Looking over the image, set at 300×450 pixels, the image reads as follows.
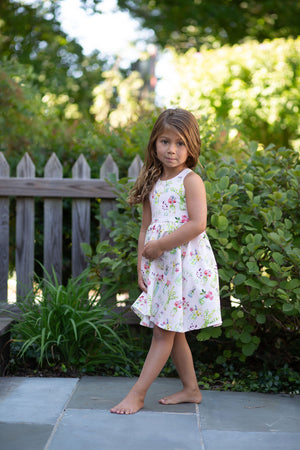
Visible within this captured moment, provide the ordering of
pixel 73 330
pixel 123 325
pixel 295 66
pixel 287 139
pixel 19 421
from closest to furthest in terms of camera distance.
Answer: pixel 19 421
pixel 73 330
pixel 123 325
pixel 295 66
pixel 287 139

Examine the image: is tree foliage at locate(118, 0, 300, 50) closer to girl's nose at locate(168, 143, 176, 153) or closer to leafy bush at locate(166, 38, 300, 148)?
leafy bush at locate(166, 38, 300, 148)

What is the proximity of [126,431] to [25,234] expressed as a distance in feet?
7.34

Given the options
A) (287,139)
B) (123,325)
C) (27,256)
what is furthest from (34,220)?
(287,139)

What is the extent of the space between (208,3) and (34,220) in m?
12.5

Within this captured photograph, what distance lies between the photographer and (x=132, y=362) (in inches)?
133

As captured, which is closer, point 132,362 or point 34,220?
point 132,362

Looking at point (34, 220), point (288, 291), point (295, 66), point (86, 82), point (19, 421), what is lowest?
point (19, 421)

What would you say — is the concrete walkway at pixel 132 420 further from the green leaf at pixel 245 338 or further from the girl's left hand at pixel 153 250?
the girl's left hand at pixel 153 250

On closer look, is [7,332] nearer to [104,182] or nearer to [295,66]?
[104,182]

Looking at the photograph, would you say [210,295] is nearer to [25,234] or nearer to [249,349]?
[249,349]

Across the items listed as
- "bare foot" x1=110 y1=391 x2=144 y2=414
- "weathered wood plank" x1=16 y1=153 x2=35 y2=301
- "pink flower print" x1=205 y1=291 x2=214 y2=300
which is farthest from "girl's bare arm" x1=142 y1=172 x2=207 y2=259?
"weathered wood plank" x1=16 y1=153 x2=35 y2=301

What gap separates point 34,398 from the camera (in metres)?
2.80

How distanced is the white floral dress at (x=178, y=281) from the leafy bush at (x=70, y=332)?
66cm

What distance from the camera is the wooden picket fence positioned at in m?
4.10
